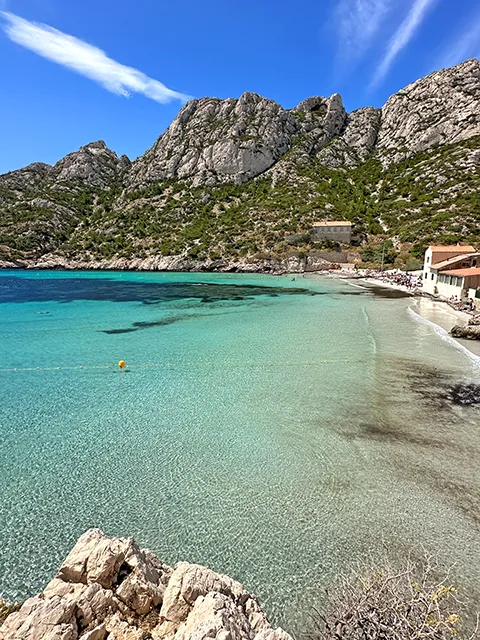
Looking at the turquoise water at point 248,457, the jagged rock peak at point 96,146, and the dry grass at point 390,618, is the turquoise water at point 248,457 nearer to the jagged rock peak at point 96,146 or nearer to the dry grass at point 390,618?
the dry grass at point 390,618

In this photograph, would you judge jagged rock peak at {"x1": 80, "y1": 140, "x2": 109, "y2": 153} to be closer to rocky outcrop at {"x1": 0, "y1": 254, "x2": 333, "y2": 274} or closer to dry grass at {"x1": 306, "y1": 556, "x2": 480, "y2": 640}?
rocky outcrop at {"x1": 0, "y1": 254, "x2": 333, "y2": 274}

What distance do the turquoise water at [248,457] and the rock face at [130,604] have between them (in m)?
1.94

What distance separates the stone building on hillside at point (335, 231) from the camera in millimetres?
80438

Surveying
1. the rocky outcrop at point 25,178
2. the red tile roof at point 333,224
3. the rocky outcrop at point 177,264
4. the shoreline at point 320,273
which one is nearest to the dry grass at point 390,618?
the shoreline at point 320,273

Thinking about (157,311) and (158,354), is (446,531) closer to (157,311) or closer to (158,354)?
(158,354)

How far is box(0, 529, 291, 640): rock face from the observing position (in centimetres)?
298

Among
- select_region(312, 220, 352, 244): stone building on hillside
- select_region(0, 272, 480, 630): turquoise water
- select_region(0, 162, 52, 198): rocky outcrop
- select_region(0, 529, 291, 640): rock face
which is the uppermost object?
select_region(0, 162, 52, 198): rocky outcrop

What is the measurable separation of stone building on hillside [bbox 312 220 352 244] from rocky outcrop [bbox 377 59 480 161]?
40.3 m

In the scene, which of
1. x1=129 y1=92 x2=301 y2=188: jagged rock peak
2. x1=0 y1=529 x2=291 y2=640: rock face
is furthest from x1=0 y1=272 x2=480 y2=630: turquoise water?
x1=129 y1=92 x2=301 y2=188: jagged rock peak

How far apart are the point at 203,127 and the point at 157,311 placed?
109m

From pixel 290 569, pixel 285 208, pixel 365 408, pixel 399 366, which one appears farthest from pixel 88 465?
pixel 285 208

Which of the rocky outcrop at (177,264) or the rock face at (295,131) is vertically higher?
the rock face at (295,131)

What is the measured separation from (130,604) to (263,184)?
116 metres

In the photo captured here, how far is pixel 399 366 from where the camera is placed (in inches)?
605
